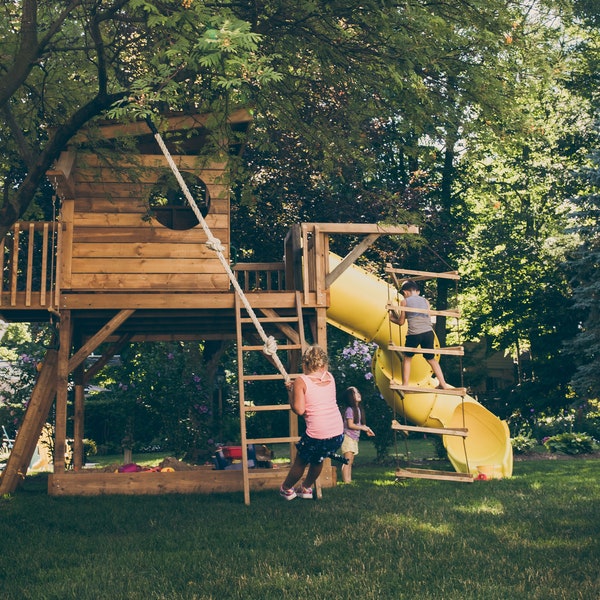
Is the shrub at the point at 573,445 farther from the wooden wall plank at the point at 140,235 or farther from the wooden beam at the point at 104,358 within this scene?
the wooden wall plank at the point at 140,235

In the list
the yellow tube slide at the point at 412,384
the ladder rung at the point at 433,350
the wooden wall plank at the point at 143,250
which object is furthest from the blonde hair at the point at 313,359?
the yellow tube slide at the point at 412,384

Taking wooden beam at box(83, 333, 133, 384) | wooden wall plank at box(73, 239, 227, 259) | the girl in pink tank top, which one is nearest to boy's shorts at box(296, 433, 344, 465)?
the girl in pink tank top

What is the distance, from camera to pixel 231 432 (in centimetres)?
2583

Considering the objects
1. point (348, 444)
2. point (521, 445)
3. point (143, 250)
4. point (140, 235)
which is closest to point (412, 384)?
point (348, 444)

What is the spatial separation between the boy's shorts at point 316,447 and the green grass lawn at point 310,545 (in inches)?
23.7

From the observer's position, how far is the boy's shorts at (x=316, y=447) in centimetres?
924

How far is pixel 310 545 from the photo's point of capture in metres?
7.27

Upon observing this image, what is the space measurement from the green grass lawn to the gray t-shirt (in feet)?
Result: 8.73

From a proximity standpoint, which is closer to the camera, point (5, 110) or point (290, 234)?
point (5, 110)

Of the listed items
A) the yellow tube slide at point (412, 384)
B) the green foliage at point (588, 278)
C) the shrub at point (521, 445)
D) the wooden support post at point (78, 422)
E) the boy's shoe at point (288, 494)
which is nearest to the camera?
the boy's shoe at point (288, 494)

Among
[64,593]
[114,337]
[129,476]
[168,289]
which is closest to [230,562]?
[64,593]

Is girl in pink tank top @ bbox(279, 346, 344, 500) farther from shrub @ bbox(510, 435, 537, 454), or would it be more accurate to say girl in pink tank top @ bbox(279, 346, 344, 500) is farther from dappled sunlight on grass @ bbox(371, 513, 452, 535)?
shrub @ bbox(510, 435, 537, 454)

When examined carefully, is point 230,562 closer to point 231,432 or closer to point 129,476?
point 129,476

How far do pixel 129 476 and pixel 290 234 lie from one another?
5042 millimetres
